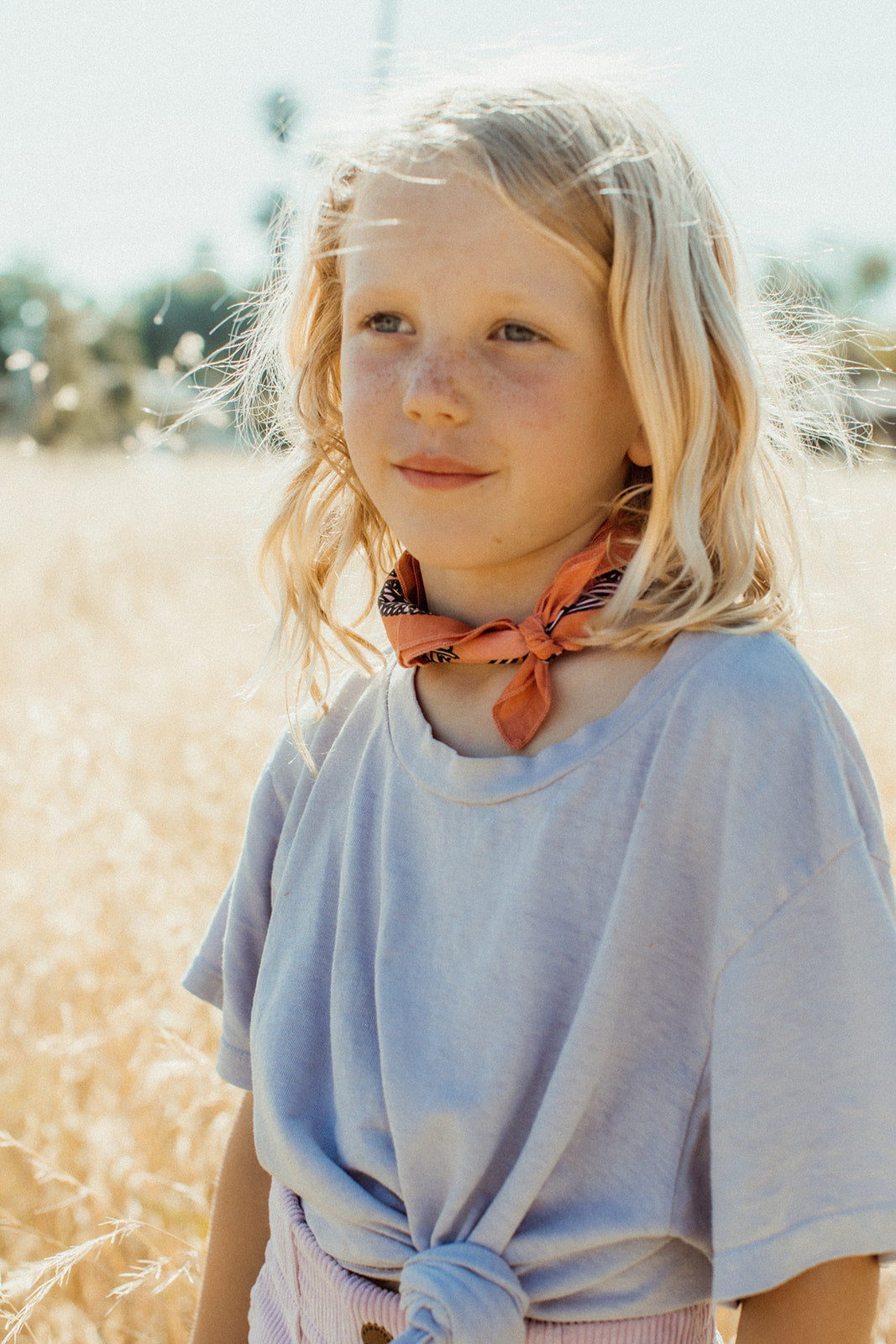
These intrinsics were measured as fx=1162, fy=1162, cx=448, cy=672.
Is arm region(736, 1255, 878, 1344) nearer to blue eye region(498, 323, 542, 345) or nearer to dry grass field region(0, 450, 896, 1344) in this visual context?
dry grass field region(0, 450, 896, 1344)

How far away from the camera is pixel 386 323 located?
4.18 feet

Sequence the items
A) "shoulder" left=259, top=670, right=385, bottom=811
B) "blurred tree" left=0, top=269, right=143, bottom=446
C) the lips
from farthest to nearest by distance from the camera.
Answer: "blurred tree" left=0, top=269, right=143, bottom=446, "shoulder" left=259, top=670, right=385, bottom=811, the lips

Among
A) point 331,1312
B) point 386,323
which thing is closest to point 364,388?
point 386,323

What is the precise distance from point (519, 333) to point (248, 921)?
0.81 metres

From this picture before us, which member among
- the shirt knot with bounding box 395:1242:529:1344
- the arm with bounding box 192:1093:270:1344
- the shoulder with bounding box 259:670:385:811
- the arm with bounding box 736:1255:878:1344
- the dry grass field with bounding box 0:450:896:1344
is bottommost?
the dry grass field with bounding box 0:450:896:1344

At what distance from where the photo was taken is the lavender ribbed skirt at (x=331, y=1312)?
43.3 inches

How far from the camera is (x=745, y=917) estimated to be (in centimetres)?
101

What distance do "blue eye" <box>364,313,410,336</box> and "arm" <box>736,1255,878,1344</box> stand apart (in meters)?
0.99

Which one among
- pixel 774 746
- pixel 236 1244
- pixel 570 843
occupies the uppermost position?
pixel 774 746

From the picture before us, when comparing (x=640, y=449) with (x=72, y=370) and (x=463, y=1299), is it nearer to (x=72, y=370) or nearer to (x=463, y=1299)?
(x=463, y=1299)

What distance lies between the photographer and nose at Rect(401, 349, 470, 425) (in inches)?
46.0

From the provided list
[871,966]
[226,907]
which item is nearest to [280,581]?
[226,907]

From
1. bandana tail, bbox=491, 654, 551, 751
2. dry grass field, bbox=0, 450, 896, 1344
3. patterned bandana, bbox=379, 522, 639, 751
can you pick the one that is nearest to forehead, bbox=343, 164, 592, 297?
patterned bandana, bbox=379, 522, 639, 751

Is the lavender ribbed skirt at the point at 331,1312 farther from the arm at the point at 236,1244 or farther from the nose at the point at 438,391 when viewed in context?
the nose at the point at 438,391
